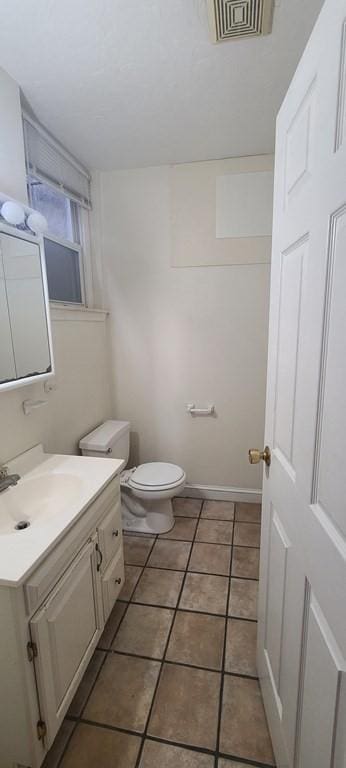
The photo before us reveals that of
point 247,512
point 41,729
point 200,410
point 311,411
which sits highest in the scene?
point 311,411

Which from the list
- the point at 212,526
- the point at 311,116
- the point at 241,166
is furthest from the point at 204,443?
the point at 311,116

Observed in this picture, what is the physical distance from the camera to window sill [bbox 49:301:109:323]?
1.82 m

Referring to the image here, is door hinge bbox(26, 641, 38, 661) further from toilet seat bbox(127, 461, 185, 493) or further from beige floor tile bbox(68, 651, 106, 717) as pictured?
toilet seat bbox(127, 461, 185, 493)

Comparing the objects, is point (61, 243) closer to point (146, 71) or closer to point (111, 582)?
point (146, 71)

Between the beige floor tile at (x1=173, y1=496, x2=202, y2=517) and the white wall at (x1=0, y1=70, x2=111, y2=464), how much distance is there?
0.90m

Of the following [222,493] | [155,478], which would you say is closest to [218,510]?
[222,493]

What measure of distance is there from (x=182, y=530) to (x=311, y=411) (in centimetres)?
183

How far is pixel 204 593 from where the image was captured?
175 cm

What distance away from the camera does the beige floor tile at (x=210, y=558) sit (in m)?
1.92

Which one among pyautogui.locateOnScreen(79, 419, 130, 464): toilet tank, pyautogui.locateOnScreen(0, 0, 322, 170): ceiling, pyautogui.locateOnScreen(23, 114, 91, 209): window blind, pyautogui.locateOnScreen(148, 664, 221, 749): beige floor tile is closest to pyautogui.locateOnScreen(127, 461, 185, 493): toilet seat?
pyautogui.locateOnScreen(79, 419, 130, 464): toilet tank

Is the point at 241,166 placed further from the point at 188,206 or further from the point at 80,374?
the point at 80,374

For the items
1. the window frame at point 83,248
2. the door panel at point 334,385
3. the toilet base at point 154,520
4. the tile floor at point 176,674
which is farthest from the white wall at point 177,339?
the door panel at point 334,385

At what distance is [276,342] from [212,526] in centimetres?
170

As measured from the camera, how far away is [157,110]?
5.53 feet
